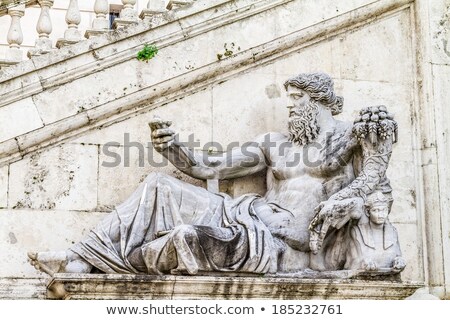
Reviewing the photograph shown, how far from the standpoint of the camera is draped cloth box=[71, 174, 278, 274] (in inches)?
508

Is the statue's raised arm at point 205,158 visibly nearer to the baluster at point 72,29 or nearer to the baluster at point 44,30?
the baluster at point 72,29

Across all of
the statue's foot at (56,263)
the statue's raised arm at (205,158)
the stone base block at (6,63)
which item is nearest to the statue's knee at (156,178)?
the statue's raised arm at (205,158)

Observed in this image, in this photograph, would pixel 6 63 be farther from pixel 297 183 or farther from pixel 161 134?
pixel 297 183

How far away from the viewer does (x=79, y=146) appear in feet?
45.5

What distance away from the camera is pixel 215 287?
12.9 meters

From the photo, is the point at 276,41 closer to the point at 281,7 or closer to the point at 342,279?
the point at 281,7

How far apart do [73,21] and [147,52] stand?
3.12 ft

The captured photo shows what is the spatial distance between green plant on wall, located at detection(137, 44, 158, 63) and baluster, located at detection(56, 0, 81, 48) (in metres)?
0.66

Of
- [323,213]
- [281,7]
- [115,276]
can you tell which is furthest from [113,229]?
[281,7]

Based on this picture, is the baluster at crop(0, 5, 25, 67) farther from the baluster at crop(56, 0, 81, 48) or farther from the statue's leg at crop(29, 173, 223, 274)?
the statue's leg at crop(29, 173, 223, 274)

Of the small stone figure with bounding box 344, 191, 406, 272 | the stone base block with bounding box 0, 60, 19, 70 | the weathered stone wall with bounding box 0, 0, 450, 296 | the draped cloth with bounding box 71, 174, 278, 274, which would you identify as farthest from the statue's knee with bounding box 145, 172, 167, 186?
the stone base block with bounding box 0, 60, 19, 70

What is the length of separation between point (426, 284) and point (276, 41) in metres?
2.74

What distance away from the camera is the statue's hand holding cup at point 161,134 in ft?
43.4

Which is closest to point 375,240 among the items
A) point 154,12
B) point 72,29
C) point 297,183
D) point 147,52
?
point 297,183
